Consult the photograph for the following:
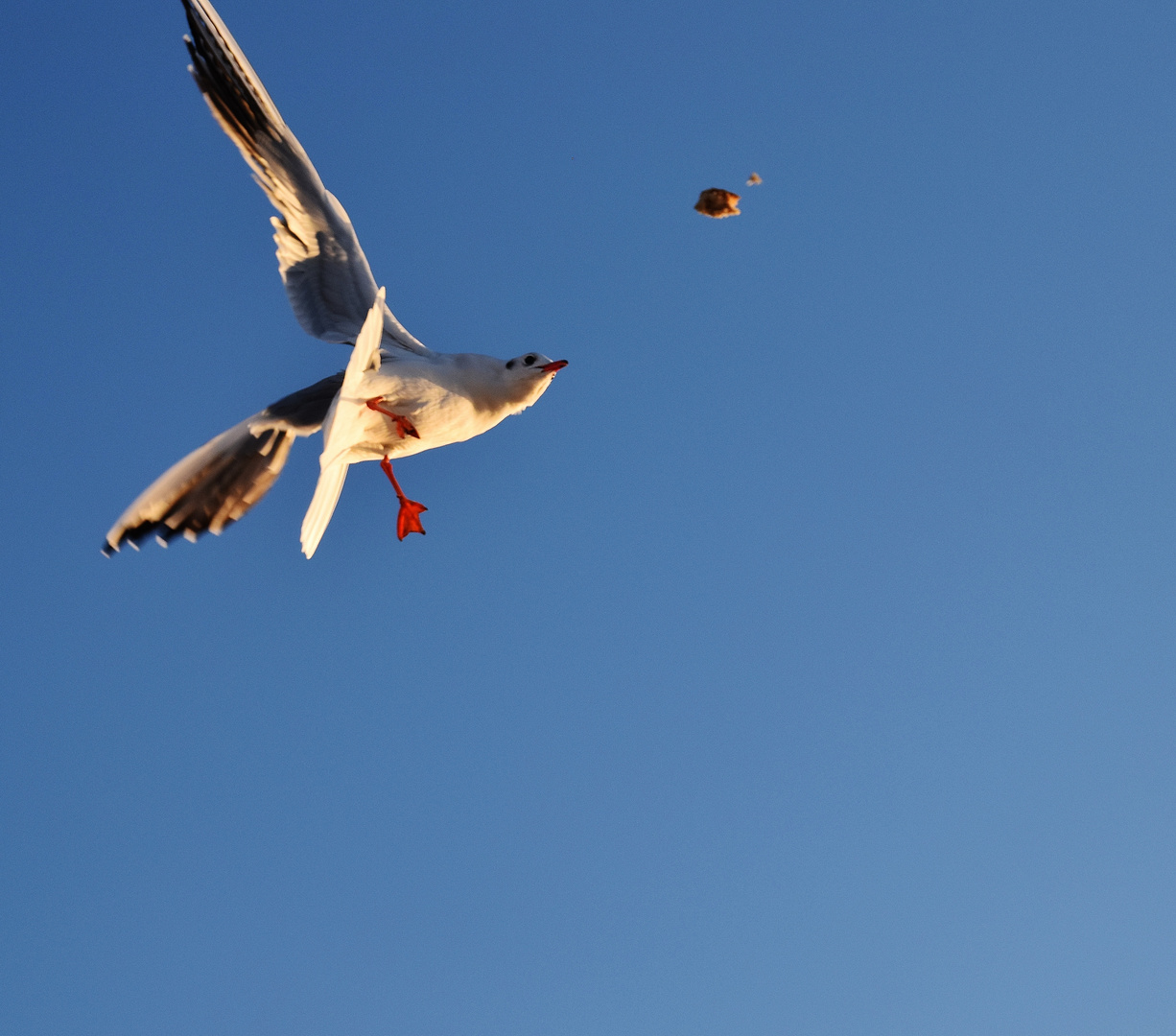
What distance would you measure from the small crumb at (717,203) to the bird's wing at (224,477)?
6.50 ft

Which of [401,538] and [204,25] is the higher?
[204,25]

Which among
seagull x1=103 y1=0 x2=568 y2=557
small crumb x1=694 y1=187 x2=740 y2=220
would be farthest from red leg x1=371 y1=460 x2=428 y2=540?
small crumb x1=694 y1=187 x2=740 y2=220

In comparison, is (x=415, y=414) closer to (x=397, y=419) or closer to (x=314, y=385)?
(x=397, y=419)

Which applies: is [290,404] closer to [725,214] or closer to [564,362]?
[564,362]

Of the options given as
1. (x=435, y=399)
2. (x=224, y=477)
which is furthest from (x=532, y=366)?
(x=224, y=477)

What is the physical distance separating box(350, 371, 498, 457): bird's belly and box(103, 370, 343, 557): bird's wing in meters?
0.50

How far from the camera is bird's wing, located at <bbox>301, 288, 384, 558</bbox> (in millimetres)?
4008

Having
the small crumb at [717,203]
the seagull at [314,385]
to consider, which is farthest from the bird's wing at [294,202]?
the small crumb at [717,203]

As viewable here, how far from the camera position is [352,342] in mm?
5246

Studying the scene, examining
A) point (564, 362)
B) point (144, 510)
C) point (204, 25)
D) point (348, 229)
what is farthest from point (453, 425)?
point (204, 25)

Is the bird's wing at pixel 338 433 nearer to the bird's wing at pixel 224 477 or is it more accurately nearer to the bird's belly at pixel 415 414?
the bird's belly at pixel 415 414

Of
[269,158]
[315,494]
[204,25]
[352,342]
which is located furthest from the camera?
[352,342]

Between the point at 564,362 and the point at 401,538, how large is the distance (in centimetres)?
118

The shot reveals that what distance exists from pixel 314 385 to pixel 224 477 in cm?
61
